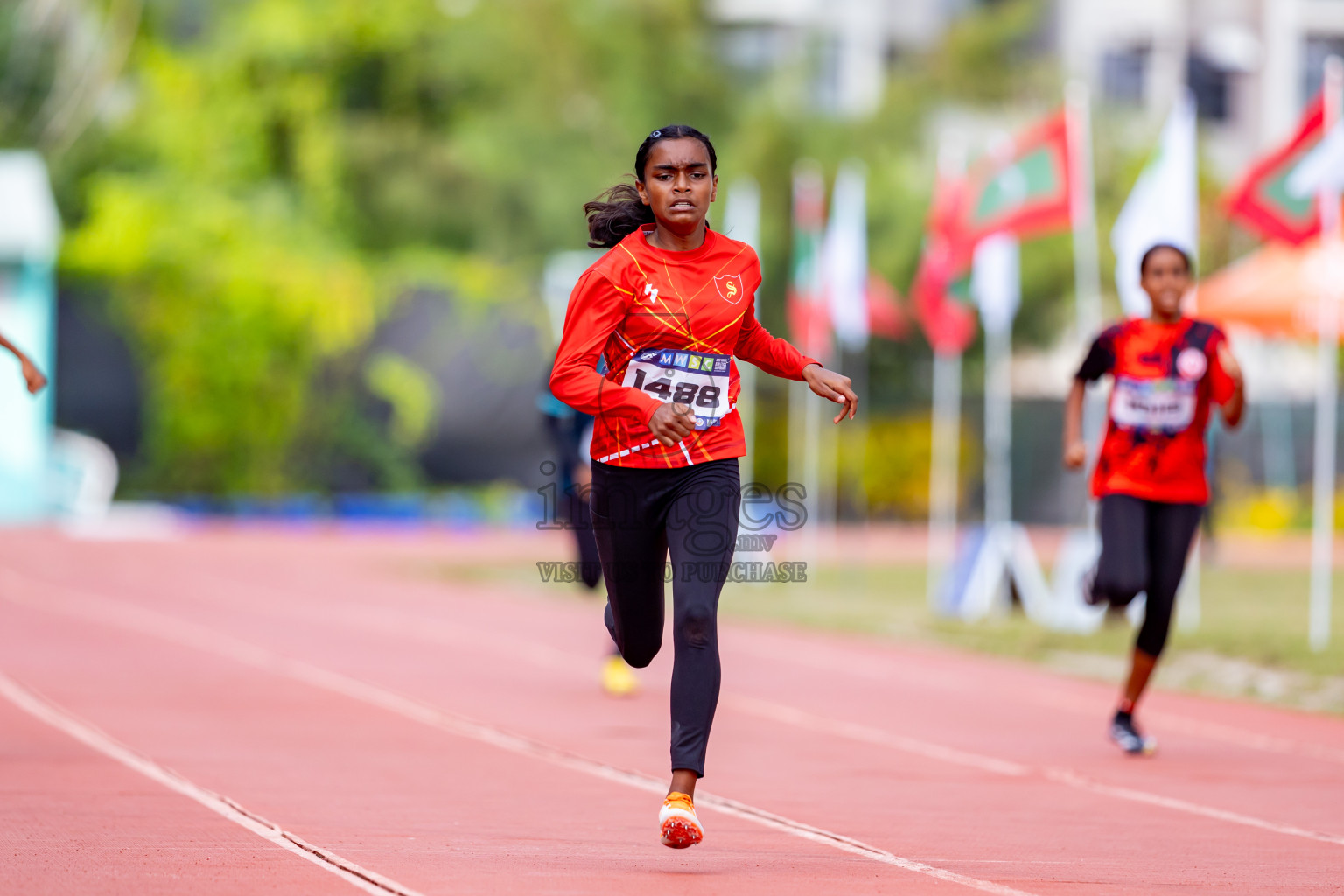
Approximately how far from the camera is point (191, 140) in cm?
3909

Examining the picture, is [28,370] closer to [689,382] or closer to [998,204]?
[689,382]

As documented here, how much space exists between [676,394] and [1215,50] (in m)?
44.4

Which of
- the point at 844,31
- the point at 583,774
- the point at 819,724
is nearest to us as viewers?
the point at 583,774

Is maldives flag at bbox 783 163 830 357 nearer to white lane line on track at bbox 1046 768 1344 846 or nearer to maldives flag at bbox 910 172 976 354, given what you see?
maldives flag at bbox 910 172 976 354

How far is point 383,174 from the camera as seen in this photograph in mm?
38531

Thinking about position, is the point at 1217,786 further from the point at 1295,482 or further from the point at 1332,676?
the point at 1295,482

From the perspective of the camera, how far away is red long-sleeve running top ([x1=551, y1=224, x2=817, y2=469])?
6.27 metres

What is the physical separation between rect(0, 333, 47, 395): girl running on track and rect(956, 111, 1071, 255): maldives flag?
1039cm

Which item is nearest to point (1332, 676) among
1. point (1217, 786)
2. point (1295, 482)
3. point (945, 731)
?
point (945, 731)

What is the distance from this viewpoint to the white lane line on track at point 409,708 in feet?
21.6

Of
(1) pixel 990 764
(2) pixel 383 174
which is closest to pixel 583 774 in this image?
(1) pixel 990 764

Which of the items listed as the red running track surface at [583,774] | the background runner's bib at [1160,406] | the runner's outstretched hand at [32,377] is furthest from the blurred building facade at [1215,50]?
the runner's outstretched hand at [32,377]

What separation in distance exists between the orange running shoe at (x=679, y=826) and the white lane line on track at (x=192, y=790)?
0.82 m

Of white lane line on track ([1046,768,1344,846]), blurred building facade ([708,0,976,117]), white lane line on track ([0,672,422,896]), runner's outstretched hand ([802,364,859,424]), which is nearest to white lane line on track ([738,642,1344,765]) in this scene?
white lane line on track ([1046,768,1344,846])
